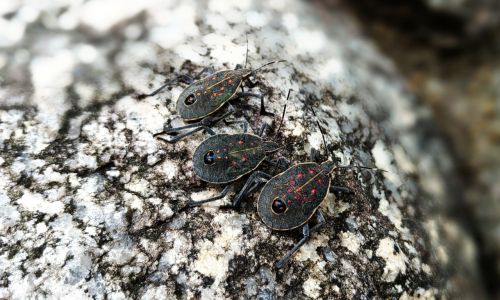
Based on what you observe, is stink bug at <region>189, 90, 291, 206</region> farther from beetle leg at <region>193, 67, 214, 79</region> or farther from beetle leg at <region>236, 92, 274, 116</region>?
beetle leg at <region>193, 67, 214, 79</region>

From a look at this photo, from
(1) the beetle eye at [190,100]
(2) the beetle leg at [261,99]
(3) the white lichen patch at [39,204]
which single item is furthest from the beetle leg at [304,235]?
(3) the white lichen patch at [39,204]

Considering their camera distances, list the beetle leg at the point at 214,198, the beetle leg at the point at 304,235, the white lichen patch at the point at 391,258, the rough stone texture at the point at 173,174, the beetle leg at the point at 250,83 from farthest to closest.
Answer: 1. the beetle leg at the point at 250,83
2. the white lichen patch at the point at 391,258
3. the beetle leg at the point at 214,198
4. the beetle leg at the point at 304,235
5. the rough stone texture at the point at 173,174

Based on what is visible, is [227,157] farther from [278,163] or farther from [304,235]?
[304,235]

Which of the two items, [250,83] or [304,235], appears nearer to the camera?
[304,235]

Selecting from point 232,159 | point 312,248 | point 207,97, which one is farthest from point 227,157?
point 312,248

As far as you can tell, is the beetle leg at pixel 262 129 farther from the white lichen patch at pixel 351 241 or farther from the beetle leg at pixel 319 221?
the white lichen patch at pixel 351 241

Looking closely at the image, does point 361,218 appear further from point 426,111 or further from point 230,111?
point 426,111
